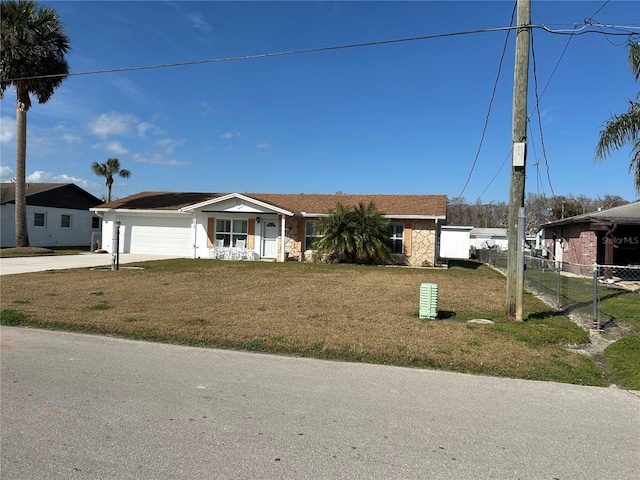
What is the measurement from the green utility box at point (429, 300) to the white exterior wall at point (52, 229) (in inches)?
1023

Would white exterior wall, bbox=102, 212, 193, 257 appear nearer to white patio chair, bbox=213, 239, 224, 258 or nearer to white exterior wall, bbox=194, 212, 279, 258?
white exterior wall, bbox=194, 212, 279, 258

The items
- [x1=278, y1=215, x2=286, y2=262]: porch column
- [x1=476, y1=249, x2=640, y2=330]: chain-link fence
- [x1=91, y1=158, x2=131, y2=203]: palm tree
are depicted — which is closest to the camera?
[x1=476, y1=249, x2=640, y2=330]: chain-link fence

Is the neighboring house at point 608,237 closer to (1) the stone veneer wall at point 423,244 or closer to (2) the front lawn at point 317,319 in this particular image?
(1) the stone veneer wall at point 423,244

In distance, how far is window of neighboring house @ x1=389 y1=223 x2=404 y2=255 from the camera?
22969 mm

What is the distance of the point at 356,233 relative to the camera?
2084 cm

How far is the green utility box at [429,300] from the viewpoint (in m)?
8.37

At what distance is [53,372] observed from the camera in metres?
5.06

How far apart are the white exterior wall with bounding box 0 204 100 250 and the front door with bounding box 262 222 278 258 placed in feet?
41.1

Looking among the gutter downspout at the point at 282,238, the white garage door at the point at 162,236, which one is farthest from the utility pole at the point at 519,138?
the white garage door at the point at 162,236

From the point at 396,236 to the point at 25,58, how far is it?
21.1 metres

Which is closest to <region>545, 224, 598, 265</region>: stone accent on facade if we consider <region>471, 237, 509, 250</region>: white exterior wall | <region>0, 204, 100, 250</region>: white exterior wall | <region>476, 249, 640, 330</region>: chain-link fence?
<region>476, 249, 640, 330</region>: chain-link fence

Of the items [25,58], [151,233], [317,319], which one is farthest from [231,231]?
[317,319]

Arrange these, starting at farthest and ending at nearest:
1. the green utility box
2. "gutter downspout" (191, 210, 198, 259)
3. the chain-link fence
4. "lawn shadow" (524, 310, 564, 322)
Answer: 1. "gutter downspout" (191, 210, 198, 259)
2. "lawn shadow" (524, 310, 564, 322)
3. the chain-link fence
4. the green utility box

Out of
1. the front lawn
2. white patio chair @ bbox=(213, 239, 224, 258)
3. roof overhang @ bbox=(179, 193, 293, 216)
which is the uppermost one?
roof overhang @ bbox=(179, 193, 293, 216)
